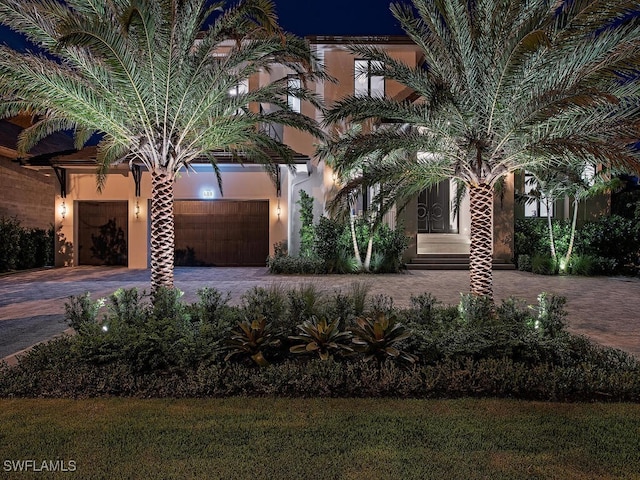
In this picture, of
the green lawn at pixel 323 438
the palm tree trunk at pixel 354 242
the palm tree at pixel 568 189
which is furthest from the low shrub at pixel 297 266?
the green lawn at pixel 323 438

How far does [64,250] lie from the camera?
1733 cm

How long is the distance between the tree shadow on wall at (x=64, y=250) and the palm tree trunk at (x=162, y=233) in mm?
12580

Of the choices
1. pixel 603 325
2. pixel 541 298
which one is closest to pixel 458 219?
pixel 603 325

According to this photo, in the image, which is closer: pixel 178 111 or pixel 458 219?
pixel 178 111

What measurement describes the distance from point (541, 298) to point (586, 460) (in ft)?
9.93

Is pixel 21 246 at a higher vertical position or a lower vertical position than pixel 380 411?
higher

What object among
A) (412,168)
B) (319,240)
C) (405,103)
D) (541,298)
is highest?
(405,103)

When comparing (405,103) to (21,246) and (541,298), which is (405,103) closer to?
(541,298)

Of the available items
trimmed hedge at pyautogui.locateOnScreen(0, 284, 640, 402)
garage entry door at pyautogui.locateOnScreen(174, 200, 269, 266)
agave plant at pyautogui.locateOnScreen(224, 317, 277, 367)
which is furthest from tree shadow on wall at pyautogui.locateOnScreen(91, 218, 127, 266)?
agave plant at pyautogui.locateOnScreen(224, 317, 277, 367)

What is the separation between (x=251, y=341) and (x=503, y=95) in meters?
5.40

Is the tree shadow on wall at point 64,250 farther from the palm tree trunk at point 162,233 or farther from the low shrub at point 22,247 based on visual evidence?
the palm tree trunk at point 162,233

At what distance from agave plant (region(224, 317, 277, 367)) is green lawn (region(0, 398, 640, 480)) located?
71 cm

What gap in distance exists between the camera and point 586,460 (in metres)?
3.10

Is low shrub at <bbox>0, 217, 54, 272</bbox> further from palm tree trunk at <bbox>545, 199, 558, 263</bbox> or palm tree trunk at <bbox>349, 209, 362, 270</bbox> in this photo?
palm tree trunk at <bbox>545, 199, 558, 263</bbox>
